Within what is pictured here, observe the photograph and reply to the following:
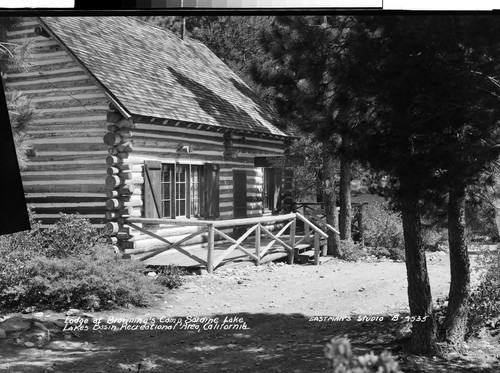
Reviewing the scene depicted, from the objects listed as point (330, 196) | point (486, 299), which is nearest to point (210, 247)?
point (330, 196)

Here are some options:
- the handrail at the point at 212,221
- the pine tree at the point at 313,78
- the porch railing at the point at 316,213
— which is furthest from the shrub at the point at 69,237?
the pine tree at the point at 313,78

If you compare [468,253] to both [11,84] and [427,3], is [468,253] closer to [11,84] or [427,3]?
[427,3]

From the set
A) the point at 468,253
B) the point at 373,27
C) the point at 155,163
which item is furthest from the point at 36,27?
the point at 468,253

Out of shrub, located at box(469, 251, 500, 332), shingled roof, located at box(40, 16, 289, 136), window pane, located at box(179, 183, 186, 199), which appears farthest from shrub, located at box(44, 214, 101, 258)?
shrub, located at box(469, 251, 500, 332)

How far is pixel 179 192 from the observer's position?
4.96m

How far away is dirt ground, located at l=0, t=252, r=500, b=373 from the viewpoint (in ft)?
12.6

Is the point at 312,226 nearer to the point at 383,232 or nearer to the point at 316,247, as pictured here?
the point at 316,247

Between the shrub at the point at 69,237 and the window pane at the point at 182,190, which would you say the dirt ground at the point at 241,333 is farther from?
the window pane at the point at 182,190

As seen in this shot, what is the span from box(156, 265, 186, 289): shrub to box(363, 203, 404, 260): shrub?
59.1 inches

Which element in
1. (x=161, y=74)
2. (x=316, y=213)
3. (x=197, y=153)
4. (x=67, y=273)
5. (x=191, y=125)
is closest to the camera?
(x=67, y=273)

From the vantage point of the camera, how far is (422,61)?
392cm

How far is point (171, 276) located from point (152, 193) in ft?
2.41

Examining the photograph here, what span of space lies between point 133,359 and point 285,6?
2743 mm

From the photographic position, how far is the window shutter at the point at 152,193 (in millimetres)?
4609
